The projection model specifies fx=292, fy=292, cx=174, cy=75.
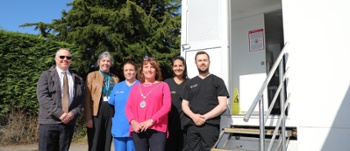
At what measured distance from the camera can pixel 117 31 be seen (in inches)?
362

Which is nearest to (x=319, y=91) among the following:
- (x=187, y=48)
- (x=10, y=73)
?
(x=187, y=48)

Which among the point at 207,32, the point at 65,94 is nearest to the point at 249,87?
the point at 207,32

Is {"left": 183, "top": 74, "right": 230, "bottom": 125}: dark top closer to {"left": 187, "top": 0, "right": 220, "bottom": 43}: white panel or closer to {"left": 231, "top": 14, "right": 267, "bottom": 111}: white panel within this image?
{"left": 187, "top": 0, "right": 220, "bottom": 43}: white panel

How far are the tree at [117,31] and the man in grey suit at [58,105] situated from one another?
5364 millimetres

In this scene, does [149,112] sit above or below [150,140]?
above

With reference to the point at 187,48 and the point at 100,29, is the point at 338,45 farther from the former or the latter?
the point at 100,29

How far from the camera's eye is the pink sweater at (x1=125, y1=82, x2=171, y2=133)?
2.89 m

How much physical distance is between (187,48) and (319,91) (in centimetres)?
196

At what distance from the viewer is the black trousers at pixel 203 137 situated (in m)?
3.00

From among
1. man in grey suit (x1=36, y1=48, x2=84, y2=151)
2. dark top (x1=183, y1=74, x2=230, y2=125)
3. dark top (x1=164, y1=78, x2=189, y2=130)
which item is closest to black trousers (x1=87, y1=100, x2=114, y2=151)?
man in grey suit (x1=36, y1=48, x2=84, y2=151)

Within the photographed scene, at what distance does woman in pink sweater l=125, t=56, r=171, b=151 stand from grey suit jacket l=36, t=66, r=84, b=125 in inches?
24.3

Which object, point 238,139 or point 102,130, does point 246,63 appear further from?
point 102,130

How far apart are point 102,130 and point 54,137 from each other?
22.5 inches

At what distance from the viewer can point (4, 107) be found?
664 cm
